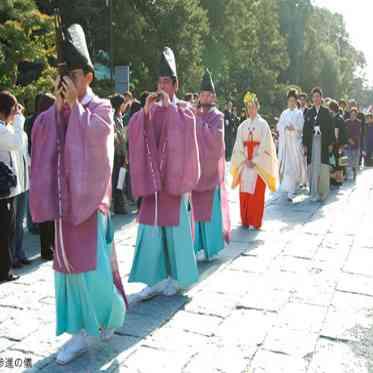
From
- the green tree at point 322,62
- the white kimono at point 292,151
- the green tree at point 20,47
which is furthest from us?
the green tree at point 322,62

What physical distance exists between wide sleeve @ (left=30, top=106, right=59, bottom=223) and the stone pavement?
994 mm

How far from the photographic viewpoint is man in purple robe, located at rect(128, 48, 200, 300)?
4.44 m

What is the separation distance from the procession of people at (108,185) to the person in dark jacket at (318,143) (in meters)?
2.69

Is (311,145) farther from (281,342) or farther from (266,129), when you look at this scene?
(281,342)

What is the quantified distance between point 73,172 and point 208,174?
2468 mm

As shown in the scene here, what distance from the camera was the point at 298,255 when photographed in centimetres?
621

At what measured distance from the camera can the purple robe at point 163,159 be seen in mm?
4434

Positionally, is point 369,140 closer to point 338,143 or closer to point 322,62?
point 338,143

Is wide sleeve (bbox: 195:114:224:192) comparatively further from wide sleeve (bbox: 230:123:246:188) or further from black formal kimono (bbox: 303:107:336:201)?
black formal kimono (bbox: 303:107:336:201)

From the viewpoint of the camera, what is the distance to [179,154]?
175 inches

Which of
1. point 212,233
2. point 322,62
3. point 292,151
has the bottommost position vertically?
point 212,233

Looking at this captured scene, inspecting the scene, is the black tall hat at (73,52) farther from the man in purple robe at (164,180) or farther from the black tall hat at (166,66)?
the black tall hat at (166,66)

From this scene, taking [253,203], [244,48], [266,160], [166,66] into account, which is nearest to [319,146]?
[266,160]

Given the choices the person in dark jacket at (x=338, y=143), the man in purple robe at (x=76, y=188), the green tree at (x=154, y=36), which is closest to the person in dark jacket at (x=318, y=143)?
the person in dark jacket at (x=338, y=143)
